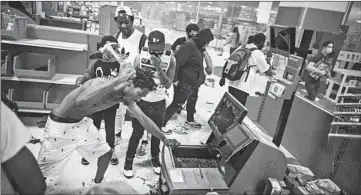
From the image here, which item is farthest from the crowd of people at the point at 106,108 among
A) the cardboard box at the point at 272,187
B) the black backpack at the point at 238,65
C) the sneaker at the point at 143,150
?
the cardboard box at the point at 272,187

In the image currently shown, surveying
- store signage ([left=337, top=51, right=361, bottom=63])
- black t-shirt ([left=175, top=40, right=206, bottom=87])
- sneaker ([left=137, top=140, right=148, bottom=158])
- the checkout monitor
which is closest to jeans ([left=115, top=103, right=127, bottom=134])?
sneaker ([left=137, top=140, right=148, bottom=158])

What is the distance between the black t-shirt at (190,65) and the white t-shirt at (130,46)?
26.5 inches

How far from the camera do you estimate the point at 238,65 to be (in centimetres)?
356

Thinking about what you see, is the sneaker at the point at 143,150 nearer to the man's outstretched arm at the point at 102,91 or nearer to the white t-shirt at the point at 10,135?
the man's outstretched arm at the point at 102,91

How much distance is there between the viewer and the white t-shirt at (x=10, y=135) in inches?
39.5

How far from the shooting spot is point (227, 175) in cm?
194

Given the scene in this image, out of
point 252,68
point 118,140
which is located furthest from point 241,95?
point 118,140

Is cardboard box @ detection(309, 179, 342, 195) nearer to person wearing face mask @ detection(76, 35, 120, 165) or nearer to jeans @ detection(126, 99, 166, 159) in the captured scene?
jeans @ detection(126, 99, 166, 159)

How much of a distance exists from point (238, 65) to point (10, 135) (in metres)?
3.00

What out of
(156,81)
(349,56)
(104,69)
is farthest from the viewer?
(349,56)

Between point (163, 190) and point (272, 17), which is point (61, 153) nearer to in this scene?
point (163, 190)

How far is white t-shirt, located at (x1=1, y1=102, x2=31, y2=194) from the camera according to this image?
1.00m

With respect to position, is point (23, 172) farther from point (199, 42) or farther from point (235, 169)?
point (199, 42)

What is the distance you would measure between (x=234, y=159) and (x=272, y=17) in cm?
1075
